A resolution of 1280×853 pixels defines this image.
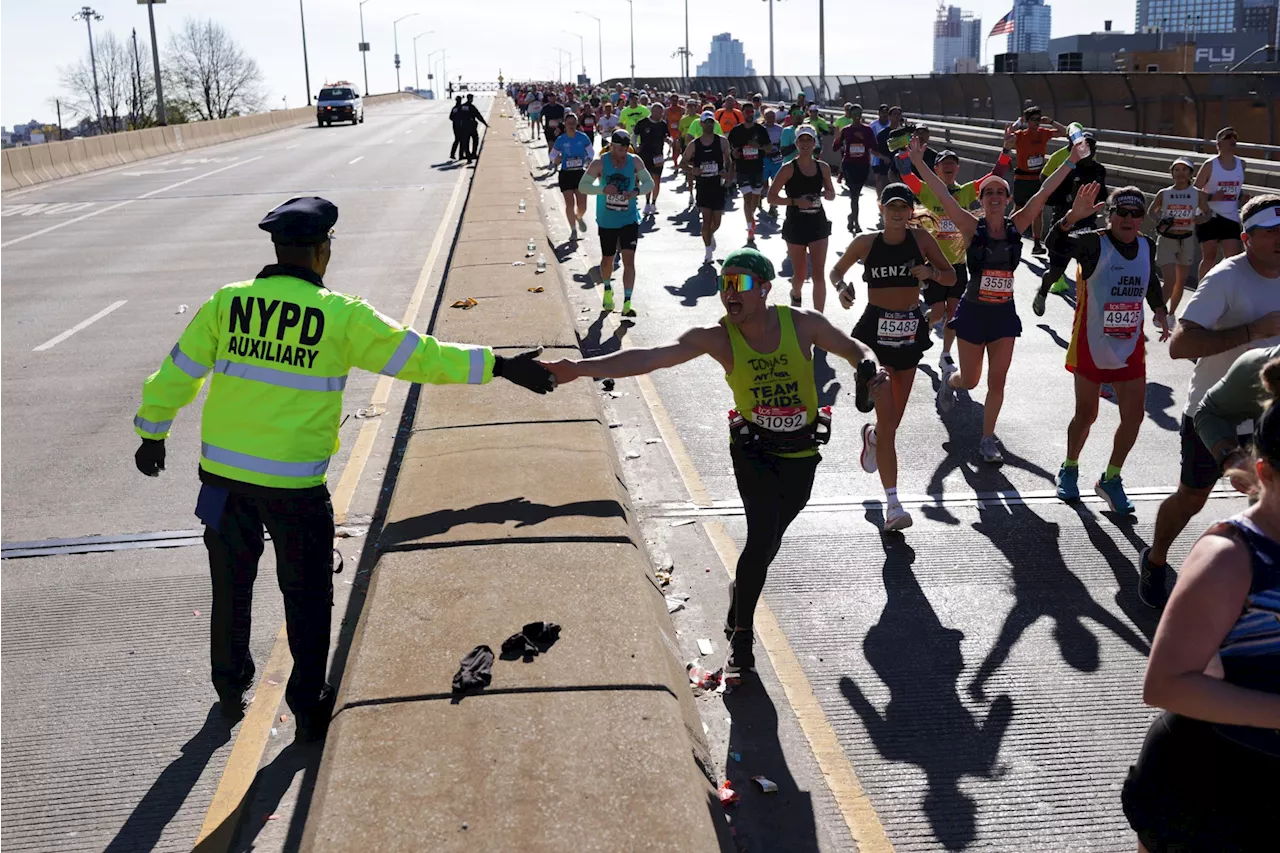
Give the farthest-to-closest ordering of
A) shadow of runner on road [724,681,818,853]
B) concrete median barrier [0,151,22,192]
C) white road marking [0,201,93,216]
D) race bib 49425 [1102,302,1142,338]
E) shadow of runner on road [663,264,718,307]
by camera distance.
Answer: concrete median barrier [0,151,22,192], white road marking [0,201,93,216], shadow of runner on road [663,264,718,307], race bib 49425 [1102,302,1142,338], shadow of runner on road [724,681,818,853]

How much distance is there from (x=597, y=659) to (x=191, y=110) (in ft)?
473

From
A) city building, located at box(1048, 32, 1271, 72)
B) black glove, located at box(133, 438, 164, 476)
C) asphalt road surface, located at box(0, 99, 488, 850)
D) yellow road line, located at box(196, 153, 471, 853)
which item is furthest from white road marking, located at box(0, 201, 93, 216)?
city building, located at box(1048, 32, 1271, 72)

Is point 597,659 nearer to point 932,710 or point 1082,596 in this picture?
point 932,710

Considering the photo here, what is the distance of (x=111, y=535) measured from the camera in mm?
7273

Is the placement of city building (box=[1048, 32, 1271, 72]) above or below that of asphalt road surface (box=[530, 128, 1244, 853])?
above

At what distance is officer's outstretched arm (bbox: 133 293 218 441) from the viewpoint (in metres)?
4.68

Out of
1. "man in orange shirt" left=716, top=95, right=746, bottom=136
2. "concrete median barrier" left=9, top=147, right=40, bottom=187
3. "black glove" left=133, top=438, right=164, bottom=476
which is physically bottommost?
"black glove" left=133, top=438, right=164, bottom=476

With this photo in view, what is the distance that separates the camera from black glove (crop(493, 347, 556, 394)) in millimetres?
5324

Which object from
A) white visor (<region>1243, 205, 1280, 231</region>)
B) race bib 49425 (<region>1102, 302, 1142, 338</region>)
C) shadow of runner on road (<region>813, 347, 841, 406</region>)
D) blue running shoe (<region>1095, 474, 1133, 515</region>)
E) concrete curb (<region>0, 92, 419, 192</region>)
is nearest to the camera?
white visor (<region>1243, 205, 1280, 231</region>)

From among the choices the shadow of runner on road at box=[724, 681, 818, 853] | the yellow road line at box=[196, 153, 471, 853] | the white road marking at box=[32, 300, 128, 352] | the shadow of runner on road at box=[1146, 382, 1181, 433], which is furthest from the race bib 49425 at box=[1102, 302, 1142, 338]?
the white road marking at box=[32, 300, 128, 352]

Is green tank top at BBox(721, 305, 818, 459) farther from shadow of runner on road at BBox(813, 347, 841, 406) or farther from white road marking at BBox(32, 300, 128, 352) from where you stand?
white road marking at BBox(32, 300, 128, 352)

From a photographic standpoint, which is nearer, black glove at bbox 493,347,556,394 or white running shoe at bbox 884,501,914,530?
black glove at bbox 493,347,556,394

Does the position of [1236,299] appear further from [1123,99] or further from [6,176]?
[6,176]

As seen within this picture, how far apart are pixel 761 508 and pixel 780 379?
55cm
